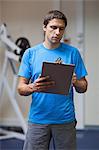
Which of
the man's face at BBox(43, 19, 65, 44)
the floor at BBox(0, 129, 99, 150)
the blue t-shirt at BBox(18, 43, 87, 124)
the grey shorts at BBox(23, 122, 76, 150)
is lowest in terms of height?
Answer: the floor at BBox(0, 129, 99, 150)

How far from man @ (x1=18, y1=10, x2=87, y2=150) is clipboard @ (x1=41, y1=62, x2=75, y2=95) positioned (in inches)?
1.1

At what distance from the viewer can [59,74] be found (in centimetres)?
145

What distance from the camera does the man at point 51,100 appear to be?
1.48 metres

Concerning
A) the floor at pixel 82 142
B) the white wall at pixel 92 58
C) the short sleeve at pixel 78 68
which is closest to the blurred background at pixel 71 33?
the white wall at pixel 92 58

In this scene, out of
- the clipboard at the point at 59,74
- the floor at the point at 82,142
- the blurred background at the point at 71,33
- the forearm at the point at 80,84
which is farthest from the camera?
the blurred background at the point at 71,33

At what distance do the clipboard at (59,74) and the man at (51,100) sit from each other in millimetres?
29

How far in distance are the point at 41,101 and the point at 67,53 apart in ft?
1.00

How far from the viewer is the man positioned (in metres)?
1.48

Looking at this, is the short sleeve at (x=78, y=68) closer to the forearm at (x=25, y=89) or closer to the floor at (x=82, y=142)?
the forearm at (x=25, y=89)

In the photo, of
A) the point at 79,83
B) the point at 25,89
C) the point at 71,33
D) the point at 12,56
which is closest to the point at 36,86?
the point at 25,89

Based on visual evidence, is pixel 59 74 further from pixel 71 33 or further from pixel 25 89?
pixel 71 33

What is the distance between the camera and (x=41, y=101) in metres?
1.49

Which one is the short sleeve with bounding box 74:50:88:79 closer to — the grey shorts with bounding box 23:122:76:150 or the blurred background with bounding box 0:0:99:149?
the grey shorts with bounding box 23:122:76:150

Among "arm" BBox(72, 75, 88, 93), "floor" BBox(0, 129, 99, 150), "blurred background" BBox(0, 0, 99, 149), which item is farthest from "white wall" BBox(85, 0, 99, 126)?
"arm" BBox(72, 75, 88, 93)
